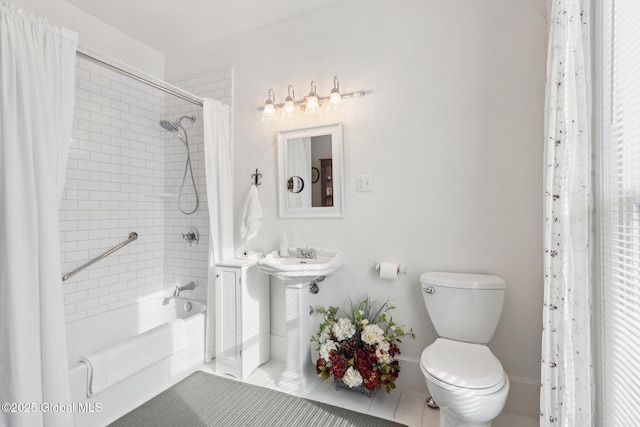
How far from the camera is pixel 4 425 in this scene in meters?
1.33

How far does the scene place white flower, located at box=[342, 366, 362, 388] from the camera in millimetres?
1919

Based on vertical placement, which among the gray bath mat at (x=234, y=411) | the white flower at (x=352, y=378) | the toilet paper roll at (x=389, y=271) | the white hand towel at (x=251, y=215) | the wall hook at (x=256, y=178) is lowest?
the gray bath mat at (x=234, y=411)

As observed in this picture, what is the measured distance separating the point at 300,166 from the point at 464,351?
5.34 ft

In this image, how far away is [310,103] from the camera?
7.39 feet

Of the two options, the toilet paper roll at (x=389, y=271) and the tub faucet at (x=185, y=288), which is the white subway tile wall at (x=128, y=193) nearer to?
the tub faucet at (x=185, y=288)

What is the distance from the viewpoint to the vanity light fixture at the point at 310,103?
87.0 inches

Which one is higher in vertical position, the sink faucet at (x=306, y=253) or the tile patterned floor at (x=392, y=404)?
the sink faucet at (x=306, y=253)

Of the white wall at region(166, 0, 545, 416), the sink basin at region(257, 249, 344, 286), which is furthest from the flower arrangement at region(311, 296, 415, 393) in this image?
the sink basin at region(257, 249, 344, 286)

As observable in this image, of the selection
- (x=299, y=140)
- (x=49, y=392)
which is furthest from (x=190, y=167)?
(x=49, y=392)

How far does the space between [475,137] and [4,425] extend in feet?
9.03

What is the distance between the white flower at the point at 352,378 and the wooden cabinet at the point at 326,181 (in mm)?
1128

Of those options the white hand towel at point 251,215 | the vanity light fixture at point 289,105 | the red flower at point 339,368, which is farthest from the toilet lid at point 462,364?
the vanity light fixture at point 289,105

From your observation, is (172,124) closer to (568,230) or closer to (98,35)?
(98,35)

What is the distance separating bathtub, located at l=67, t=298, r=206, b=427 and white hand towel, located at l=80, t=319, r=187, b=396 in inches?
1.8
